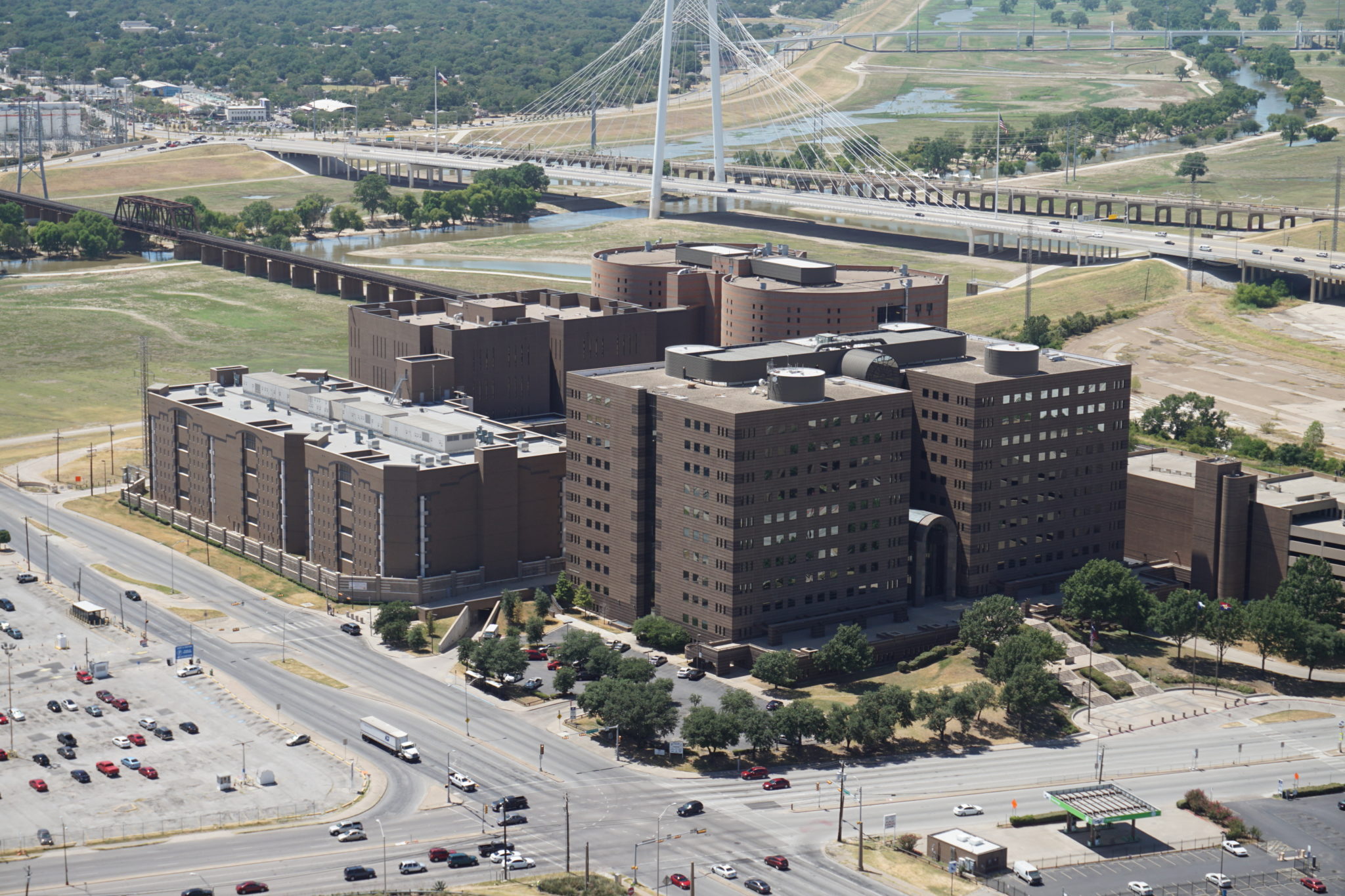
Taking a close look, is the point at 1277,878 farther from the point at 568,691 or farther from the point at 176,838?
the point at 176,838

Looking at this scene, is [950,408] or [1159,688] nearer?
[1159,688]

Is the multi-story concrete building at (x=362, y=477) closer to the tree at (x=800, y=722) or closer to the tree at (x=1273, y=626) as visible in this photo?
the tree at (x=800, y=722)

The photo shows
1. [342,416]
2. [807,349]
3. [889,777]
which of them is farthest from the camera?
[342,416]

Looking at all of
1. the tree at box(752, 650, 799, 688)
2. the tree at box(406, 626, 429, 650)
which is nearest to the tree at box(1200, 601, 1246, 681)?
the tree at box(752, 650, 799, 688)

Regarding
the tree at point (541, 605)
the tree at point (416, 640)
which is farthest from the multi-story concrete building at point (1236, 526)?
the tree at point (416, 640)

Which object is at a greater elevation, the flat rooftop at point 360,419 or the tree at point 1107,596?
the flat rooftop at point 360,419

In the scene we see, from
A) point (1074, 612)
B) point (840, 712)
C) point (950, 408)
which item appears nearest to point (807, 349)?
point (950, 408)

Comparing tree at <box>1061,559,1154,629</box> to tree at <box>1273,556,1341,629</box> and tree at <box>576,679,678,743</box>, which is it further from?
tree at <box>576,679,678,743</box>
